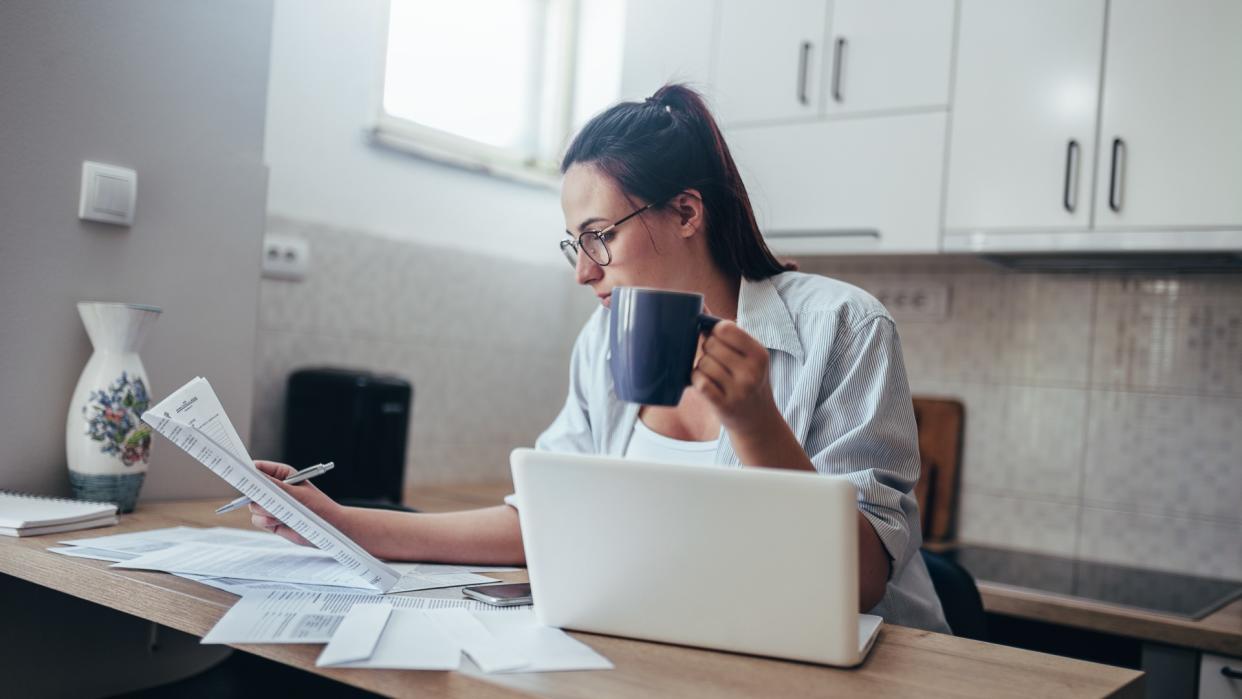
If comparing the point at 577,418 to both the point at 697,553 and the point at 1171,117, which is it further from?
the point at 1171,117

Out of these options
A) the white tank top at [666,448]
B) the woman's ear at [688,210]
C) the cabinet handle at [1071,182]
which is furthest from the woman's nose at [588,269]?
the cabinet handle at [1071,182]

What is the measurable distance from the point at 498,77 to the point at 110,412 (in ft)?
5.28

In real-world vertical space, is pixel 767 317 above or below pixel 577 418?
above

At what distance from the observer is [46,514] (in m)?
1.29

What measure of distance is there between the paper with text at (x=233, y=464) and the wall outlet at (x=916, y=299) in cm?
174

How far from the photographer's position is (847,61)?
2.25 metres

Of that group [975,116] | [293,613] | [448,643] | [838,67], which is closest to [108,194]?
[293,613]

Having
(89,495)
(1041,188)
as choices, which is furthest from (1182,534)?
(89,495)

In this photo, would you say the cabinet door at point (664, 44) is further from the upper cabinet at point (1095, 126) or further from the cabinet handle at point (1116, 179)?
the cabinet handle at point (1116, 179)

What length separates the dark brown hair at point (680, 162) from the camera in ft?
4.44

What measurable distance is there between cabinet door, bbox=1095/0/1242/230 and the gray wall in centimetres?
158

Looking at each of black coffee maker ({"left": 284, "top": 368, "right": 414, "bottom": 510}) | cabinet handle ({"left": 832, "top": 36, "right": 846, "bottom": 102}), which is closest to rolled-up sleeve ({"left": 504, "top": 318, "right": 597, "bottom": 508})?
black coffee maker ({"left": 284, "top": 368, "right": 414, "bottom": 510})

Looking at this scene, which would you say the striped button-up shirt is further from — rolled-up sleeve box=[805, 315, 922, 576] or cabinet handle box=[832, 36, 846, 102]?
cabinet handle box=[832, 36, 846, 102]

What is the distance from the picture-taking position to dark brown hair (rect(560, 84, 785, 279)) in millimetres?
1354
